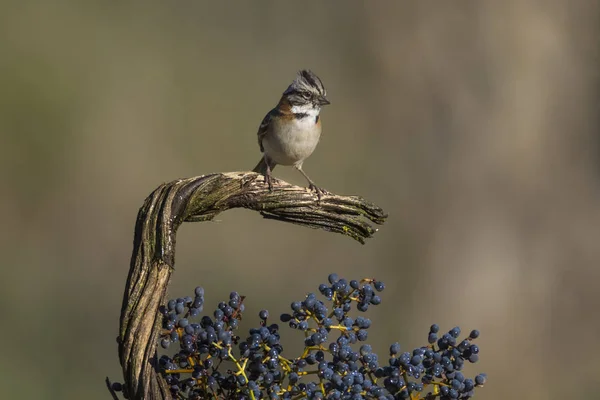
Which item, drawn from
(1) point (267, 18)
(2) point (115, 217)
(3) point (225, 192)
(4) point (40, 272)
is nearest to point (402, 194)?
(1) point (267, 18)

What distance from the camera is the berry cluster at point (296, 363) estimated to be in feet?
4.20

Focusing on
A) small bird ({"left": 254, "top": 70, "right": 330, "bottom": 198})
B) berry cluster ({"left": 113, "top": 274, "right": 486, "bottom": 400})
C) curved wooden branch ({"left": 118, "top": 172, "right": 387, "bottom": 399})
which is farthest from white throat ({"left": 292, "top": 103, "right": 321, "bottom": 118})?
berry cluster ({"left": 113, "top": 274, "right": 486, "bottom": 400})

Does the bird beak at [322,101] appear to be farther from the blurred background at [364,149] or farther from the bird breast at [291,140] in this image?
the blurred background at [364,149]

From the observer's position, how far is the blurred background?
4.50 meters

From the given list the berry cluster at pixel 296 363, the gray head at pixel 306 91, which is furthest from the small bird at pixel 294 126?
the berry cluster at pixel 296 363

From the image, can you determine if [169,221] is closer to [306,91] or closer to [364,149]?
[306,91]

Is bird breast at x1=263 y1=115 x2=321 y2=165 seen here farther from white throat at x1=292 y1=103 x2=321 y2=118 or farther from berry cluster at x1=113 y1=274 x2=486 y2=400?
berry cluster at x1=113 y1=274 x2=486 y2=400

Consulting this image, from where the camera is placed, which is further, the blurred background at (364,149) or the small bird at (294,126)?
the blurred background at (364,149)

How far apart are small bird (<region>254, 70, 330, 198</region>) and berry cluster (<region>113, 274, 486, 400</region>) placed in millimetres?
1538

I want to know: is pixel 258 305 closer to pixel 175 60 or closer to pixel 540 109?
pixel 175 60

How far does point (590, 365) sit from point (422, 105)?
1.80m

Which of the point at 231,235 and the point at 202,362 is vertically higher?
the point at 231,235

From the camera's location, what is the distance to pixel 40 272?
13.8 ft

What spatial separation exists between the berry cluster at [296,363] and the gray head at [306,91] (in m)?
1.46
